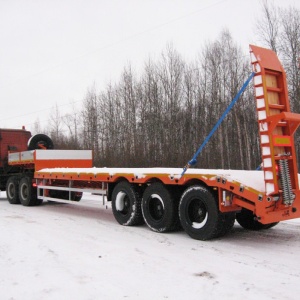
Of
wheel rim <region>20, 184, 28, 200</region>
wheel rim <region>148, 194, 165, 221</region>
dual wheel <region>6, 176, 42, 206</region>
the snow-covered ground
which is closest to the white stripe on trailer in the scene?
dual wheel <region>6, 176, 42, 206</region>

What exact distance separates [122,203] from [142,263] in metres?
3.27

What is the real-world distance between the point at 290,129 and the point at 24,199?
962 centimetres

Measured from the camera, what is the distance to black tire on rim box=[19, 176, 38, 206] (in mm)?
12664

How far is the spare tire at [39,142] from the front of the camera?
14122 mm

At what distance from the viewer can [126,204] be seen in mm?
8594

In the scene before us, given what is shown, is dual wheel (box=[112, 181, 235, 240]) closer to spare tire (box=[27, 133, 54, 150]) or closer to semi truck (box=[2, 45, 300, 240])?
semi truck (box=[2, 45, 300, 240])

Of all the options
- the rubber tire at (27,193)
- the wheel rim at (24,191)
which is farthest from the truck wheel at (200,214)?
the wheel rim at (24,191)

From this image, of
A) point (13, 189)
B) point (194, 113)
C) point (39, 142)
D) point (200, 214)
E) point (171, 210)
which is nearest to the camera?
point (200, 214)

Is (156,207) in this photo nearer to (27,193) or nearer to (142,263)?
(142,263)

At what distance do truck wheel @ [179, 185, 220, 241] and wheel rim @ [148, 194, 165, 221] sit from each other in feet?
2.22

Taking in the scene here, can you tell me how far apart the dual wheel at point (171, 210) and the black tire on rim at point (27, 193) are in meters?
4.98

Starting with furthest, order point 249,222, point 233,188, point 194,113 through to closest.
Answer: point 194,113 < point 249,222 < point 233,188

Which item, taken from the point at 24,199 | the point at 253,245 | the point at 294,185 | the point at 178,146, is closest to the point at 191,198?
the point at 253,245

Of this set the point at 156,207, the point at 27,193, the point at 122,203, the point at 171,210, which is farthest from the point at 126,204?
the point at 27,193
